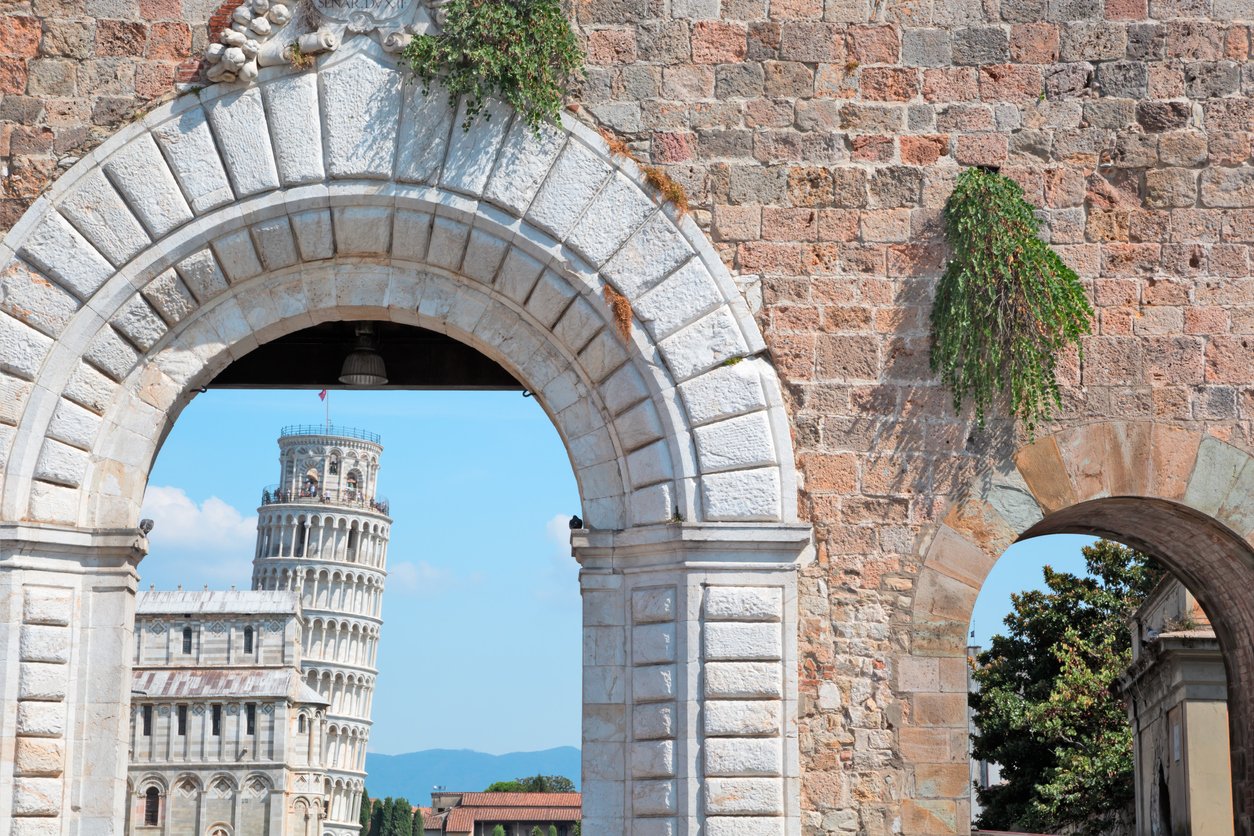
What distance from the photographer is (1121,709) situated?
24.0 m

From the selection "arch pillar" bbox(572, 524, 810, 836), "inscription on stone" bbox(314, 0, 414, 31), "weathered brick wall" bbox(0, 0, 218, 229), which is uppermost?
"inscription on stone" bbox(314, 0, 414, 31)

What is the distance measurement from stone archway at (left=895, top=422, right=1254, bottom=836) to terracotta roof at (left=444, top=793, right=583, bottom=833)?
74.7 meters

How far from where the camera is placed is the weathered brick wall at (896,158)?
9023mm

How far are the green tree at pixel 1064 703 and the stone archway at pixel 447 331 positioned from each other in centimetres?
1520

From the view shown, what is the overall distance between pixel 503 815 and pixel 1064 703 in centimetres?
6058

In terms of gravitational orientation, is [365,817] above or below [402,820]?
above

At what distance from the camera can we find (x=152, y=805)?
206ft

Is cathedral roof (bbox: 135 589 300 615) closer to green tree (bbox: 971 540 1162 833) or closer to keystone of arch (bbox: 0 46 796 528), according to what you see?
green tree (bbox: 971 540 1162 833)

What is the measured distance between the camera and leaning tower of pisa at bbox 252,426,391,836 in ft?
284

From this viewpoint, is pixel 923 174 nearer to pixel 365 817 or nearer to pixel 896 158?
pixel 896 158

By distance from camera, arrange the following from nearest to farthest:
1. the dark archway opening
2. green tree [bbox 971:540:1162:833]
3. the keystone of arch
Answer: the keystone of arch, the dark archway opening, green tree [bbox 971:540:1162:833]

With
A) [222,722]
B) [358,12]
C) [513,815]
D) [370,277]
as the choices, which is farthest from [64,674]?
[513,815]

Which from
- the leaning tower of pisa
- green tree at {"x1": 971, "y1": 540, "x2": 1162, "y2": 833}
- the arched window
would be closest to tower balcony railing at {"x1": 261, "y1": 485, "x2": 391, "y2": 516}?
the leaning tower of pisa

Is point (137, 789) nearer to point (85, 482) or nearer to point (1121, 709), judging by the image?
point (1121, 709)
